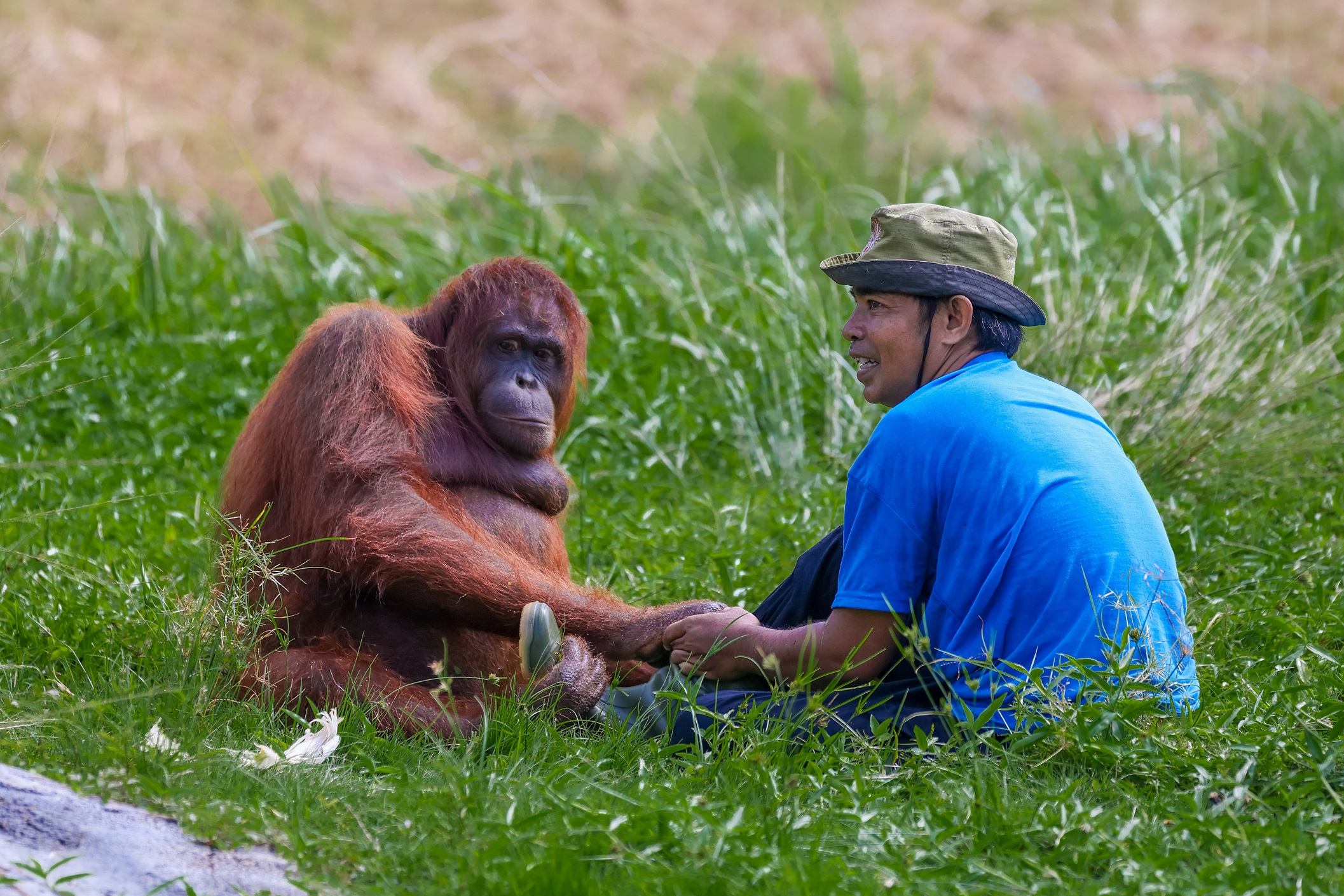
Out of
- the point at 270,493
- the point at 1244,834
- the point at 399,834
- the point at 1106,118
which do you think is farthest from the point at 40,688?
the point at 1106,118

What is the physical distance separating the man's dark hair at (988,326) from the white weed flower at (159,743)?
184 cm

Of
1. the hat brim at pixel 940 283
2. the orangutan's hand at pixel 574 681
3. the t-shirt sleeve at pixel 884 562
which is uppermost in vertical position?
the hat brim at pixel 940 283

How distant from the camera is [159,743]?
2.79 m

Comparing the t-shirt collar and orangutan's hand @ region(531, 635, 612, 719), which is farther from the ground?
the t-shirt collar

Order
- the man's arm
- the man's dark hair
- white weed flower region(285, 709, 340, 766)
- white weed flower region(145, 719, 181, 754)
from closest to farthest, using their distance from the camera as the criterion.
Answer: white weed flower region(145, 719, 181, 754) < white weed flower region(285, 709, 340, 766) < the man's arm < the man's dark hair

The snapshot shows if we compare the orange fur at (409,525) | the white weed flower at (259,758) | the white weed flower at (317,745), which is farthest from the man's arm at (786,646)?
the white weed flower at (259,758)

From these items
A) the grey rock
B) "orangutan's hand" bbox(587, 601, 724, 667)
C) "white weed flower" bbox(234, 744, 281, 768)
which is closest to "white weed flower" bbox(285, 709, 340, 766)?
"white weed flower" bbox(234, 744, 281, 768)

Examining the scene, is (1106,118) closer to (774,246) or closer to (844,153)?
(844,153)

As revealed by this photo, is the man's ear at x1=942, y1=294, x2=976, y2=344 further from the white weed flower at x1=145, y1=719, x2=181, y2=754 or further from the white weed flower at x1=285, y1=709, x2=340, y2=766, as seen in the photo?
the white weed flower at x1=145, y1=719, x2=181, y2=754

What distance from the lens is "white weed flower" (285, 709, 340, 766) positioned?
115 inches

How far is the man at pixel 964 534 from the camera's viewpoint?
2934mm

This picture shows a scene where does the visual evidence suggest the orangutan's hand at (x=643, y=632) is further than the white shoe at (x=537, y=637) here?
Yes

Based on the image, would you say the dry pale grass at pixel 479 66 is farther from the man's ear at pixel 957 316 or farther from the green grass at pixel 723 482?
the man's ear at pixel 957 316

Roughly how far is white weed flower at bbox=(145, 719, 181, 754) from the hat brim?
5.59 ft
